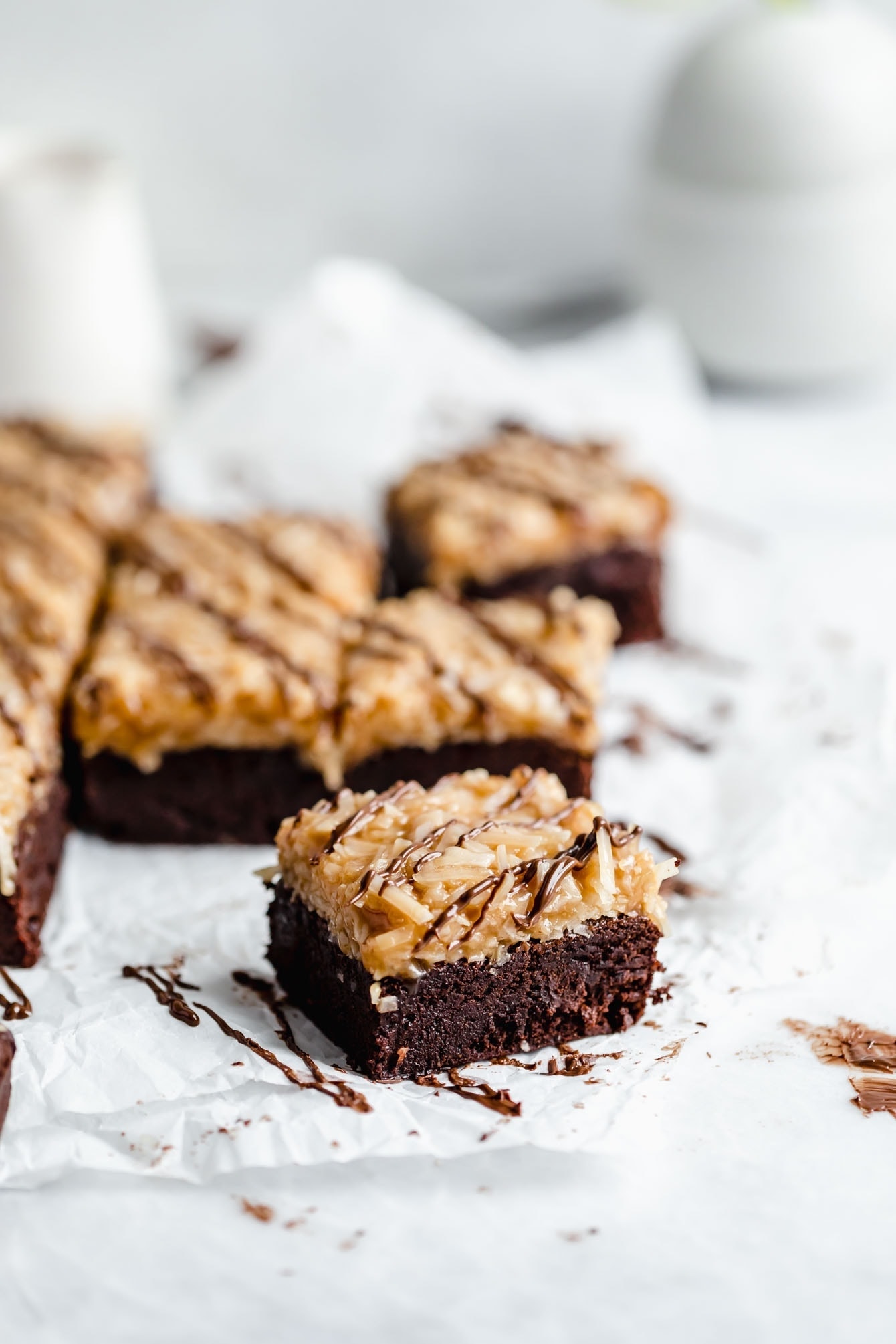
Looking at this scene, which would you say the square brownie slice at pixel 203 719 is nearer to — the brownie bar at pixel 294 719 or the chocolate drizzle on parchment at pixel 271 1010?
the brownie bar at pixel 294 719

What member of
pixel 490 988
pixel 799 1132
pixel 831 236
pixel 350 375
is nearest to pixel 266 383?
pixel 350 375

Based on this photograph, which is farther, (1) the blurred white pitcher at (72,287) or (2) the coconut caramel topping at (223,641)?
(1) the blurred white pitcher at (72,287)

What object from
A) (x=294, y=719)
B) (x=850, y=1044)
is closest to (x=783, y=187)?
(x=294, y=719)

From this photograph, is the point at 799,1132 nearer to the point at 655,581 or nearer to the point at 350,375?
the point at 655,581

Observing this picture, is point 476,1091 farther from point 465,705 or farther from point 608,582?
point 608,582

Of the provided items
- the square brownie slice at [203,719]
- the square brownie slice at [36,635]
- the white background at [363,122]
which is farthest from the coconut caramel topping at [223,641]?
the white background at [363,122]

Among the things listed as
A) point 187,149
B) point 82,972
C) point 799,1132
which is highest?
point 187,149
